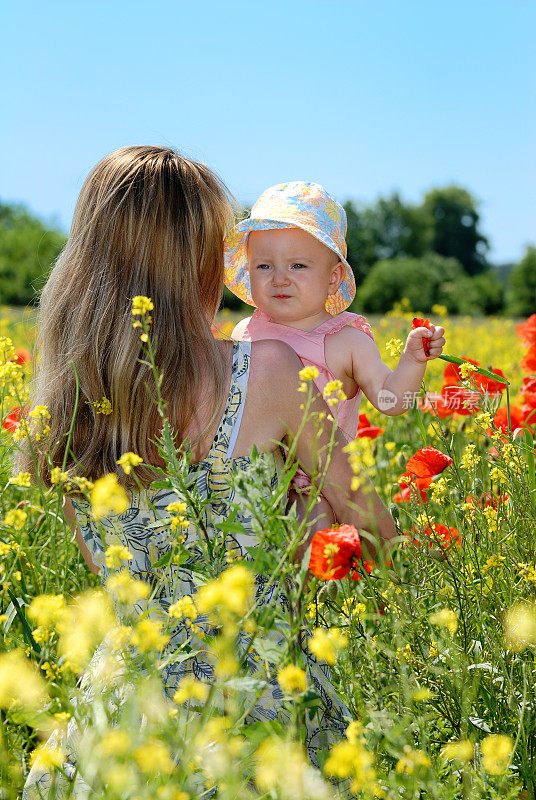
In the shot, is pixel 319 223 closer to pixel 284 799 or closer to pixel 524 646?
pixel 524 646

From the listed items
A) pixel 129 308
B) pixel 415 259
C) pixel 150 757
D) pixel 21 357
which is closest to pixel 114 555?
pixel 150 757

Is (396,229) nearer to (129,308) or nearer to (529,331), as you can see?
(529,331)

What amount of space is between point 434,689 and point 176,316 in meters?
0.96

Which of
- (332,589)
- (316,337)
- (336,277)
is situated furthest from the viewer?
(336,277)

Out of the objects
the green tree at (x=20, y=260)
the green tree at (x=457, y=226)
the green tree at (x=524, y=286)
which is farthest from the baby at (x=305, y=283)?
the green tree at (x=457, y=226)

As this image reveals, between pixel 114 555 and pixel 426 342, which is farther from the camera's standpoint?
pixel 426 342

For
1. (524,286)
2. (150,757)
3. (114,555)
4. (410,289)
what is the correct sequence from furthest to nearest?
(524,286) → (410,289) → (114,555) → (150,757)

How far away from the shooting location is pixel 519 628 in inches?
50.4

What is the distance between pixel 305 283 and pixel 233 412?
1.91 feet

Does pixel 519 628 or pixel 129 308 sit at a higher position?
pixel 129 308

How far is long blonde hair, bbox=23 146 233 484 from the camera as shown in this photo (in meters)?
1.75

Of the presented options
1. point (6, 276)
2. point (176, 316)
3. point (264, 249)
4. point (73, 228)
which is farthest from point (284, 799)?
point (6, 276)

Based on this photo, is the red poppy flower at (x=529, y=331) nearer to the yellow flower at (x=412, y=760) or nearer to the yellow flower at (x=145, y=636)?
the yellow flower at (x=412, y=760)

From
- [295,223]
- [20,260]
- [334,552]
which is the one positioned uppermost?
[295,223]
